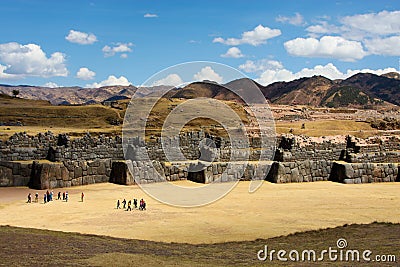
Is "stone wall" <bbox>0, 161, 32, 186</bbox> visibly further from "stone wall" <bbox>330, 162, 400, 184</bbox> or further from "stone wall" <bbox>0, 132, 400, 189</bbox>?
"stone wall" <bbox>330, 162, 400, 184</bbox>

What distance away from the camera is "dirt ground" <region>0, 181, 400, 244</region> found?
17.3 meters

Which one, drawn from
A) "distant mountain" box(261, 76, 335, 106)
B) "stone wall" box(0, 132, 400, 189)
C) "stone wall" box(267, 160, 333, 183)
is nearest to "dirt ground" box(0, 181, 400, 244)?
"stone wall" box(0, 132, 400, 189)

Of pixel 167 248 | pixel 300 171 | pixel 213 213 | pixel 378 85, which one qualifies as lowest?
pixel 167 248

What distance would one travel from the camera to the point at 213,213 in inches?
813

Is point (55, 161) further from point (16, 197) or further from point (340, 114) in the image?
point (340, 114)

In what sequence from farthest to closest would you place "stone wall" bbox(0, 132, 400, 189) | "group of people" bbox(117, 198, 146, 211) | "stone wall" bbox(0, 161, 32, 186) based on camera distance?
"stone wall" bbox(0, 132, 400, 189) → "stone wall" bbox(0, 161, 32, 186) → "group of people" bbox(117, 198, 146, 211)

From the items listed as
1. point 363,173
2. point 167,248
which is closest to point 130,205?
point 167,248

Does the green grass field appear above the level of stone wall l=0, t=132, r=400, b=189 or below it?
below

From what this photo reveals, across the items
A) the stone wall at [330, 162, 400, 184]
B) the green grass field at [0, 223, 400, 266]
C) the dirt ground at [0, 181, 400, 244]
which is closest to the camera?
the green grass field at [0, 223, 400, 266]

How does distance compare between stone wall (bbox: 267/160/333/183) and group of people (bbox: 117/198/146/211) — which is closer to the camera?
group of people (bbox: 117/198/146/211)

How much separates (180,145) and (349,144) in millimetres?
12173

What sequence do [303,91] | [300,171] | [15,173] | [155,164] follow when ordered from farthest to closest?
[303,91], [300,171], [155,164], [15,173]

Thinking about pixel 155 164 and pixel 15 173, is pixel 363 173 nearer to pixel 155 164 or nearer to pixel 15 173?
pixel 155 164

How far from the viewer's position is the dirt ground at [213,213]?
17.3m
